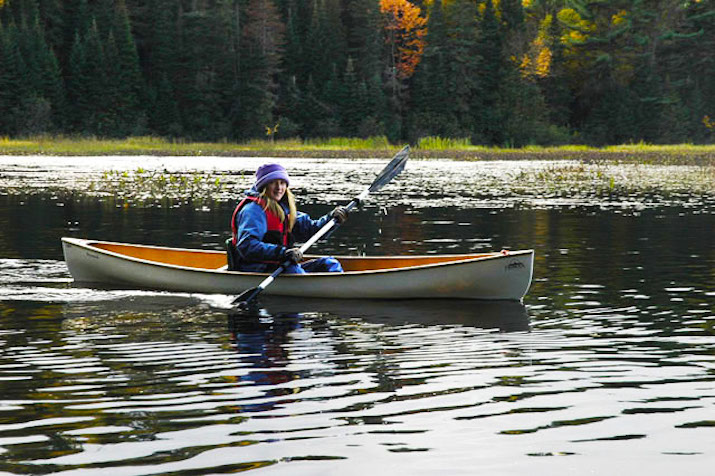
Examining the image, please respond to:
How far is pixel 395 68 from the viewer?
84875 mm

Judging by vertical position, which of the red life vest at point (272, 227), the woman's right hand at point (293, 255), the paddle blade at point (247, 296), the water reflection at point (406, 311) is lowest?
the water reflection at point (406, 311)

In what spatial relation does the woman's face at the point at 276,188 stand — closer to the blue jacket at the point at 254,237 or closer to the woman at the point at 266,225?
the woman at the point at 266,225

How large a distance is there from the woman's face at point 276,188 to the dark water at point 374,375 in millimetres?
1135

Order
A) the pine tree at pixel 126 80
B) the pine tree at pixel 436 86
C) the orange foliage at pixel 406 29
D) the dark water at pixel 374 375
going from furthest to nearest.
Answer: the orange foliage at pixel 406 29
the pine tree at pixel 436 86
the pine tree at pixel 126 80
the dark water at pixel 374 375

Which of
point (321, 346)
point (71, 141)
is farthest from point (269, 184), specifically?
point (71, 141)

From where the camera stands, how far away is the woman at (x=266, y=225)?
1116 centimetres

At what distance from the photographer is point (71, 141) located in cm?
6050

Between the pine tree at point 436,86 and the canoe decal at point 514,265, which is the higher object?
the pine tree at point 436,86

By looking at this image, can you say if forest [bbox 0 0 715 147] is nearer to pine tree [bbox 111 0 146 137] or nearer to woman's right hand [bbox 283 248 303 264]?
pine tree [bbox 111 0 146 137]

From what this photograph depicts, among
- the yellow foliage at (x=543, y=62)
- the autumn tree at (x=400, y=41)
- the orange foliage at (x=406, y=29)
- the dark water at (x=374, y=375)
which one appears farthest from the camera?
the orange foliage at (x=406, y=29)

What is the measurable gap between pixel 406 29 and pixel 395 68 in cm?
341

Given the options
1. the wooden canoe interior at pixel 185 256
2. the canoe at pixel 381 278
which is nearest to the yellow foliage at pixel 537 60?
the wooden canoe interior at pixel 185 256

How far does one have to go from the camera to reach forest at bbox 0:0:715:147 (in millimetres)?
79625

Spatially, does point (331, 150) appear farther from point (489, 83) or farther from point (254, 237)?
point (254, 237)
